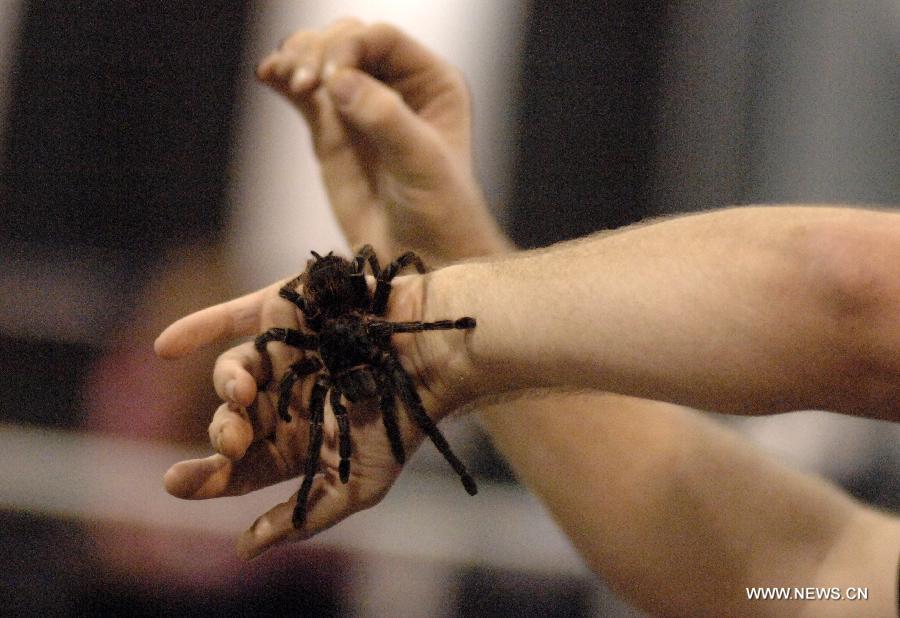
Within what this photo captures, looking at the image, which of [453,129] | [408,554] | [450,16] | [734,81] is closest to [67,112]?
[450,16]

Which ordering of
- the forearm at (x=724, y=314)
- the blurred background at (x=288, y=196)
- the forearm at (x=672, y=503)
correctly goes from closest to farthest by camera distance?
the forearm at (x=724, y=314)
the forearm at (x=672, y=503)
the blurred background at (x=288, y=196)

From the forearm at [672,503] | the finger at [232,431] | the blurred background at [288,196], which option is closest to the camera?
the finger at [232,431]

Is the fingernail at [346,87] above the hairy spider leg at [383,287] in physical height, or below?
above

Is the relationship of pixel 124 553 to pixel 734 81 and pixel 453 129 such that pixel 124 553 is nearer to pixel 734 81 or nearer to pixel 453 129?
pixel 453 129

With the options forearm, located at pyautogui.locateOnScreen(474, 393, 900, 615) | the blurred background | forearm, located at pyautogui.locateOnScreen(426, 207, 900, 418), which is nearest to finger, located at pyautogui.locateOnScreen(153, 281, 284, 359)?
forearm, located at pyautogui.locateOnScreen(426, 207, 900, 418)

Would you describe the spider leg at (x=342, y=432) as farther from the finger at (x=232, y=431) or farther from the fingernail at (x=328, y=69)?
the fingernail at (x=328, y=69)

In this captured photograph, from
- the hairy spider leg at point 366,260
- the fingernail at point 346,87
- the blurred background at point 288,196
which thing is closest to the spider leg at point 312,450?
the hairy spider leg at point 366,260

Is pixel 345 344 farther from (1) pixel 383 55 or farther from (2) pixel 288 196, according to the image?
(2) pixel 288 196
